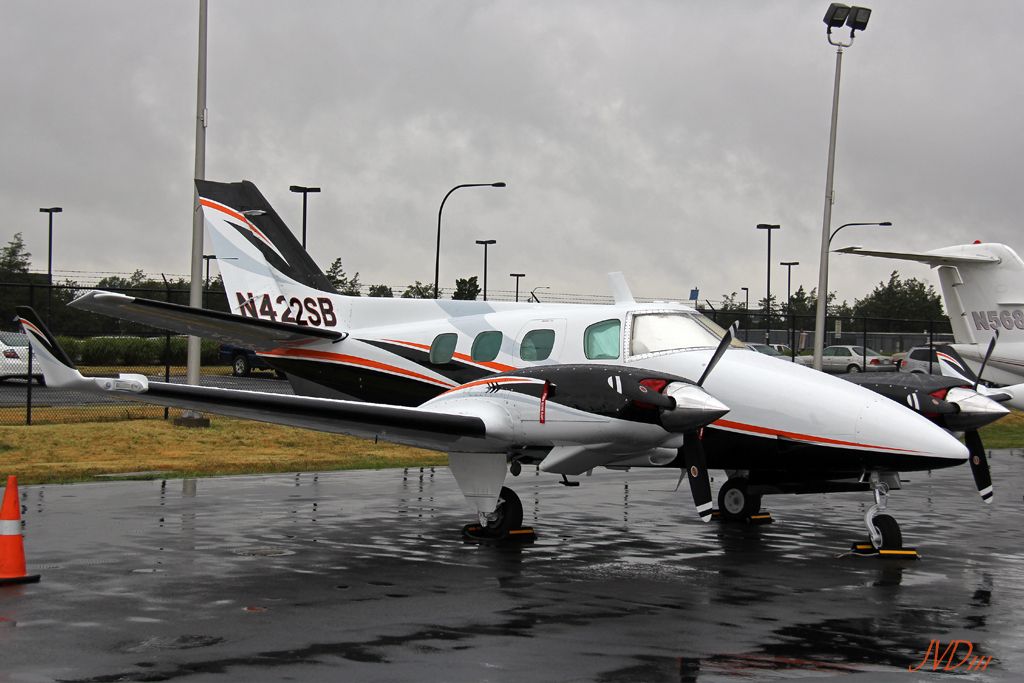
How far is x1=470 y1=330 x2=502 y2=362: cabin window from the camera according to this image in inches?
571

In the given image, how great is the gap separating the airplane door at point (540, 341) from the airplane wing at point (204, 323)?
3.34 m

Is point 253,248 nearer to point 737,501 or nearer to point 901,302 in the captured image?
point 737,501

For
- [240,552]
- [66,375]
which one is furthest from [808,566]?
[66,375]

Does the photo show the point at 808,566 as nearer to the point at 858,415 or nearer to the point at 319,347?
the point at 858,415

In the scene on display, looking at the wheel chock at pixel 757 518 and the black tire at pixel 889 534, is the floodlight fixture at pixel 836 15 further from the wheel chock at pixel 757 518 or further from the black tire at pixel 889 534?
the black tire at pixel 889 534

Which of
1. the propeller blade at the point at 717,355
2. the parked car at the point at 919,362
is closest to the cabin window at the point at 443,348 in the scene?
the propeller blade at the point at 717,355

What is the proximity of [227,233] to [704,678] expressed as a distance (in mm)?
12927

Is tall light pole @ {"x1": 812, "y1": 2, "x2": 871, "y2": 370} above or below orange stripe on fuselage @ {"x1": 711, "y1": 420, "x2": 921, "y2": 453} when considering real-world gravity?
above

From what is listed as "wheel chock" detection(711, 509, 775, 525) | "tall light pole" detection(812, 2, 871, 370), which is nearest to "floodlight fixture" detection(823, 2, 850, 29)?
"tall light pole" detection(812, 2, 871, 370)

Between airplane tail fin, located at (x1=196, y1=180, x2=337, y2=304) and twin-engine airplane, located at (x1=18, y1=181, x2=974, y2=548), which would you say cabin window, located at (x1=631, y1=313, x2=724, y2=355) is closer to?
twin-engine airplane, located at (x1=18, y1=181, x2=974, y2=548)

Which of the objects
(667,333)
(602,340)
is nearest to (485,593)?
(602,340)

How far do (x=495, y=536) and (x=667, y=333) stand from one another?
304 cm

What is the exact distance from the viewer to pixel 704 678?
23.7ft

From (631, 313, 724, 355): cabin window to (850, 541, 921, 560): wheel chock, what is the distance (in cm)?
275
